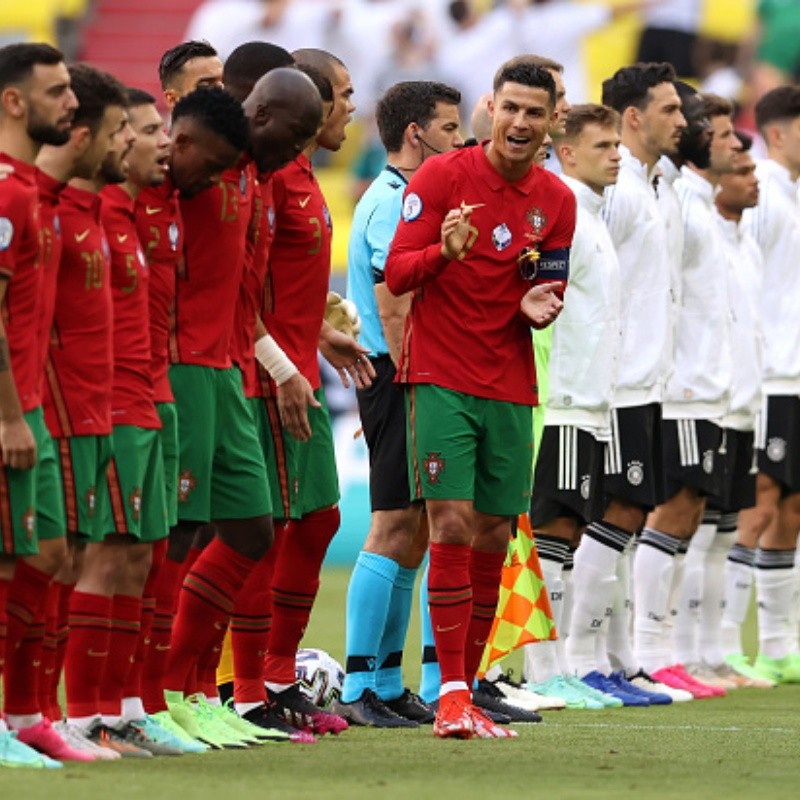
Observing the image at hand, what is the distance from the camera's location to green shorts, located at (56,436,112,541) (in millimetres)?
7359

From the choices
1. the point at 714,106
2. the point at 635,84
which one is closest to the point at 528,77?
the point at 635,84

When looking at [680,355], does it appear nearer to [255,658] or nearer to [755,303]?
[755,303]

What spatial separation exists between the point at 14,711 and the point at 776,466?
22.4 ft

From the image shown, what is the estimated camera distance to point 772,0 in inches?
866

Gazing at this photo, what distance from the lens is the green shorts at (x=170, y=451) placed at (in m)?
7.86

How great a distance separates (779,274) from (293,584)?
5181 mm

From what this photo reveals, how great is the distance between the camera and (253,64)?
875 cm

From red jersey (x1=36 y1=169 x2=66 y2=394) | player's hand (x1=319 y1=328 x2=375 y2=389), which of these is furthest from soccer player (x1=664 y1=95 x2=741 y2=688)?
red jersey (x1=36 y1=169 x2=66 y2=394)

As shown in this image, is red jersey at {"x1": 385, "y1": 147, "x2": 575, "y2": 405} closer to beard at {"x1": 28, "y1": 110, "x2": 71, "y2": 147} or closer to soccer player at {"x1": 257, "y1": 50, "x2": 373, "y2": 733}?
soccer player at {"x1": 257, "y1": 50, "x2": 373, "y2": 733}

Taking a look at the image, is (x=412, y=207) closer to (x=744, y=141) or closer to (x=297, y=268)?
(x=297, y=268)

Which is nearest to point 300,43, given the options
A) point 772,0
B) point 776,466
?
point 772,0

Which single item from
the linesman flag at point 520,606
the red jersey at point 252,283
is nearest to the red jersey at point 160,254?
the red jersey at point 252,283

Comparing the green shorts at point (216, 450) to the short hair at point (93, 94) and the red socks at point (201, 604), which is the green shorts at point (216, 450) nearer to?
the red socks at point (201, 604)

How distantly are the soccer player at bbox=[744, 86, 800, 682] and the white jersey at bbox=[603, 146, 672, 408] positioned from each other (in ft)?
6.14
